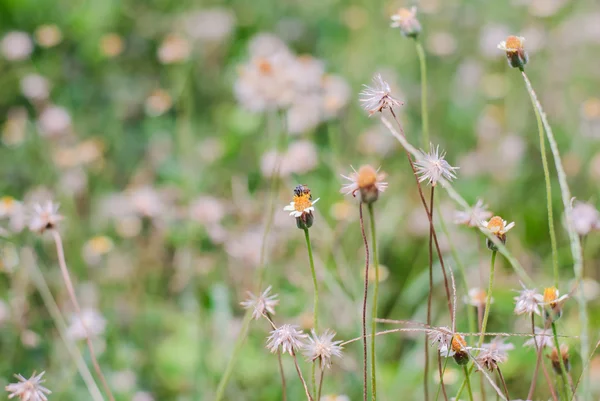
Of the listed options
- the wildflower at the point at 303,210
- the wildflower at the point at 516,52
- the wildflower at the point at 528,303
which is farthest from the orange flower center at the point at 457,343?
the wildflower at the point at 516,52

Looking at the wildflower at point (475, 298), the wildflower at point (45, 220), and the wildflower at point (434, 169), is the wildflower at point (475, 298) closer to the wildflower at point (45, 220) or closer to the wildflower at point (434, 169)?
the wildflower at point (434, 169)

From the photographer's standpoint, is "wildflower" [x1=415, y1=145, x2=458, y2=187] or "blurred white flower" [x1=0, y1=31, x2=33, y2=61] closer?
"wildflower" [x1=415, y1=145, x2=458, y2=187]

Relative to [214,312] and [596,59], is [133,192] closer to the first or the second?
[214,312]

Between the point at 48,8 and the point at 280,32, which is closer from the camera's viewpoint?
the point at 48,8

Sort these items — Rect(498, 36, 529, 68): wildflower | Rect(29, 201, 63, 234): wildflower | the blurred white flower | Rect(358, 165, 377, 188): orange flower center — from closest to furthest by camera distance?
Rect(358, 165, 377, 188): orange flower center, Rect(498, 36, 529, 68): wildflower, Rect(29, 201, 63, 234): wildflower, the blurred white flower

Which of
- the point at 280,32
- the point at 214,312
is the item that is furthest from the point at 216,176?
the point at 280,32

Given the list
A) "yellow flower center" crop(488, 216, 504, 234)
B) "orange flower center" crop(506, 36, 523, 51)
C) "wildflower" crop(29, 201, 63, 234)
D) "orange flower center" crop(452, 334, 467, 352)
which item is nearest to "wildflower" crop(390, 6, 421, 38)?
"orange flower center" crop(506, 36, 523, 51)

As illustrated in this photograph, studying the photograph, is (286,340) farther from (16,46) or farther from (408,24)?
(16,46)

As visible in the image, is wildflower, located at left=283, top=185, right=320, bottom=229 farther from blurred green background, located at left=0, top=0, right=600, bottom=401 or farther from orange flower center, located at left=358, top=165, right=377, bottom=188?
blurred green background, located at left=0, top=0, right=600, bottom=401
